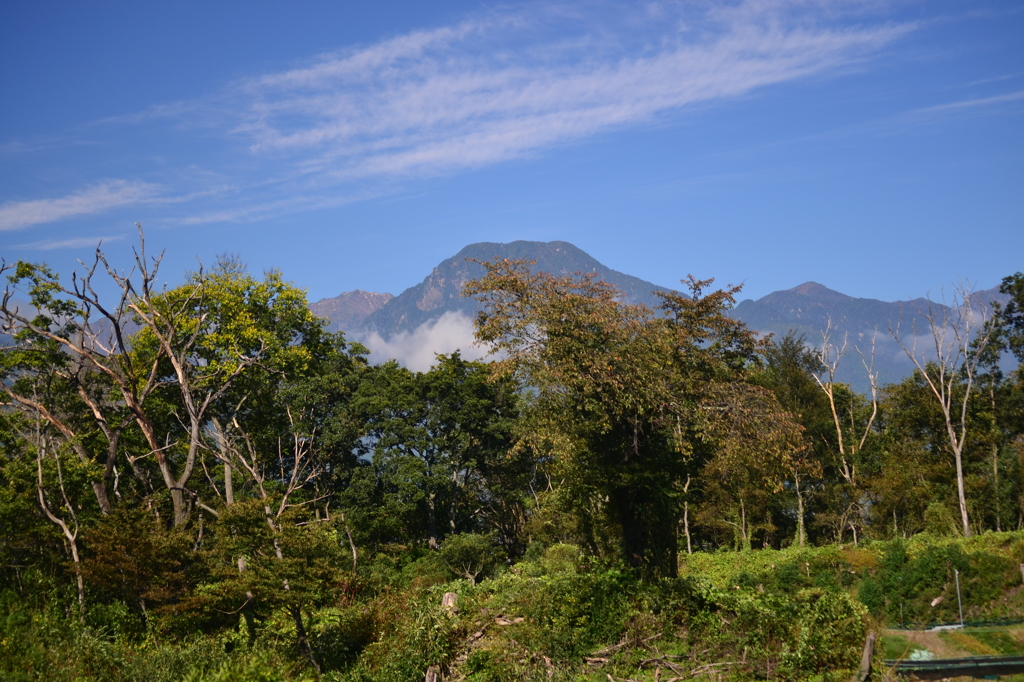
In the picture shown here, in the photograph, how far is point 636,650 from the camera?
10.3m

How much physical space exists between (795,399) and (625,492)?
2088cm

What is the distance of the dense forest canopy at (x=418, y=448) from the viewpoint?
1230 cm

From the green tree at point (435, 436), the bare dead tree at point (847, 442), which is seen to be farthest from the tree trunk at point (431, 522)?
the bare dead tree at point (847, 442)

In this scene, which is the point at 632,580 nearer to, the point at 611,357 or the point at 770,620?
the point at 770,620

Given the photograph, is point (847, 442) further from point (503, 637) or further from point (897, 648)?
point (503, 637)

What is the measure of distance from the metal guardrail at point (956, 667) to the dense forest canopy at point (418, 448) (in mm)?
4016

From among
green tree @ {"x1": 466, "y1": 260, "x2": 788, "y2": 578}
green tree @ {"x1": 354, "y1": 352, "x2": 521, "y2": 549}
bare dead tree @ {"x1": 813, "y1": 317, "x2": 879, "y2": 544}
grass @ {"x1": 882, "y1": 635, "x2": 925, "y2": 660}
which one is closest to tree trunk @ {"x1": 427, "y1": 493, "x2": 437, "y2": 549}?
green tree @ {"x1": 354, "y1": 352, "x2": 521, "y2": 549}

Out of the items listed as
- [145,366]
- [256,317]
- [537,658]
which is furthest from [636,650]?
[256,317]

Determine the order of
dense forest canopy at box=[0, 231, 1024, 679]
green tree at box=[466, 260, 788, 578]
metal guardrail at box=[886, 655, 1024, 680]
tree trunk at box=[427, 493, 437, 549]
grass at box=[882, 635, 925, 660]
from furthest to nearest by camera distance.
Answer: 1. tree trunk at box=[427, 493, 437, 549]
2. green tree at box=[466, 260, 788, 578]
3. dense forest canopy at box=[0, 231, 1024, 679]
4. grass at box=[882, 635, 925, 660]
5. metal guardrail at box=[886, 655, 1024, 680]

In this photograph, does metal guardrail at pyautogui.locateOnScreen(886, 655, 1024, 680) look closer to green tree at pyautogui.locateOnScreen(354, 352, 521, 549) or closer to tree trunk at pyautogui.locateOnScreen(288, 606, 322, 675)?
tree trunk at pyautogui.locateOnScreen(288, 606, 322, 675)

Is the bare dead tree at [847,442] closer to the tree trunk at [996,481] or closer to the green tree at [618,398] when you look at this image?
the tree trunk at [996,481]

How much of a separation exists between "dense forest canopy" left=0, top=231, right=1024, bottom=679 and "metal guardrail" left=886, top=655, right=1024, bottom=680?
158 inches

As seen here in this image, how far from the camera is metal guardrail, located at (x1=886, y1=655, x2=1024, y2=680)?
8.30 metres

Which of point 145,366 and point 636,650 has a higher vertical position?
point 145,366
